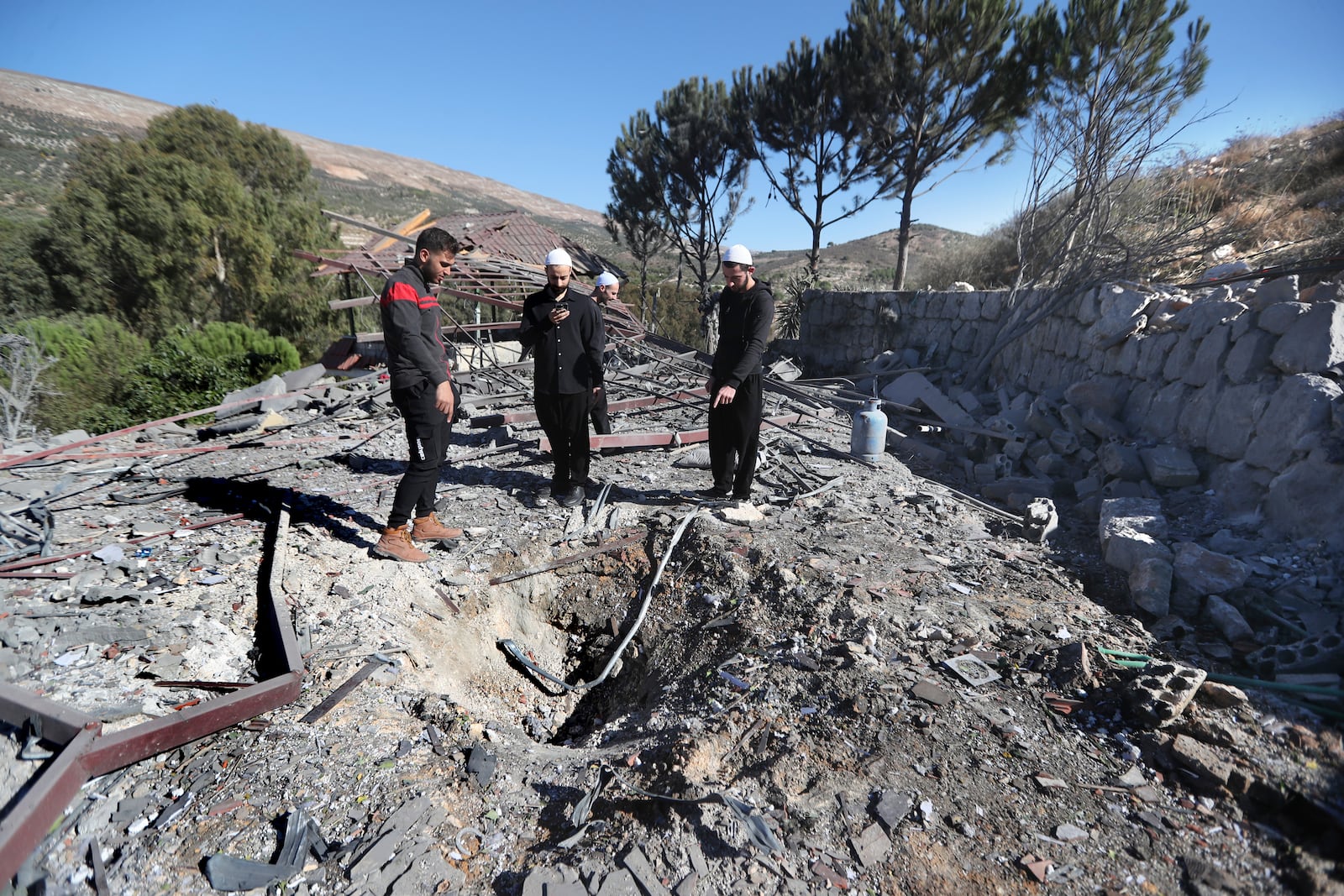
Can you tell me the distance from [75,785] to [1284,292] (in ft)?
26.5

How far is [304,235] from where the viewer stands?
18.9 m

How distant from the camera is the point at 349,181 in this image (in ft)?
183

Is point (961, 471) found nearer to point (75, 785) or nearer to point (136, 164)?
point (75, 785)

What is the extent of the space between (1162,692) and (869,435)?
12.9 feet

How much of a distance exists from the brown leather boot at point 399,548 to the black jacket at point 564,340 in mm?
1407

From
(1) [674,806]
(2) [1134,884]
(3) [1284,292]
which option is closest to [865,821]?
(1) [674,806]

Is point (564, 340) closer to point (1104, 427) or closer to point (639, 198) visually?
point (1104, 427)

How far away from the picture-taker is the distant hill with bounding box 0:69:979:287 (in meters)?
24.5

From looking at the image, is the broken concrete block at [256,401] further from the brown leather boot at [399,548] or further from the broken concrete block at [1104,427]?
the broken concrete block at [1104,427]

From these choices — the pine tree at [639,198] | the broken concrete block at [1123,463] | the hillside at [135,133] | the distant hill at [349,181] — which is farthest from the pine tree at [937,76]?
the hillside at [135,133]

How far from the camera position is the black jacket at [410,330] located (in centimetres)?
367

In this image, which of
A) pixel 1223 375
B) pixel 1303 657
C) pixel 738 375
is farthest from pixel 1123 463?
pixel 738 375

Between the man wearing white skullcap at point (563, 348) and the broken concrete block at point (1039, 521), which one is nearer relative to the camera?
the man wearing white skullcap at point (563, 348)

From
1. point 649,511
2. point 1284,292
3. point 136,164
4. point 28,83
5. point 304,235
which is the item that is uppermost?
point 28,83
